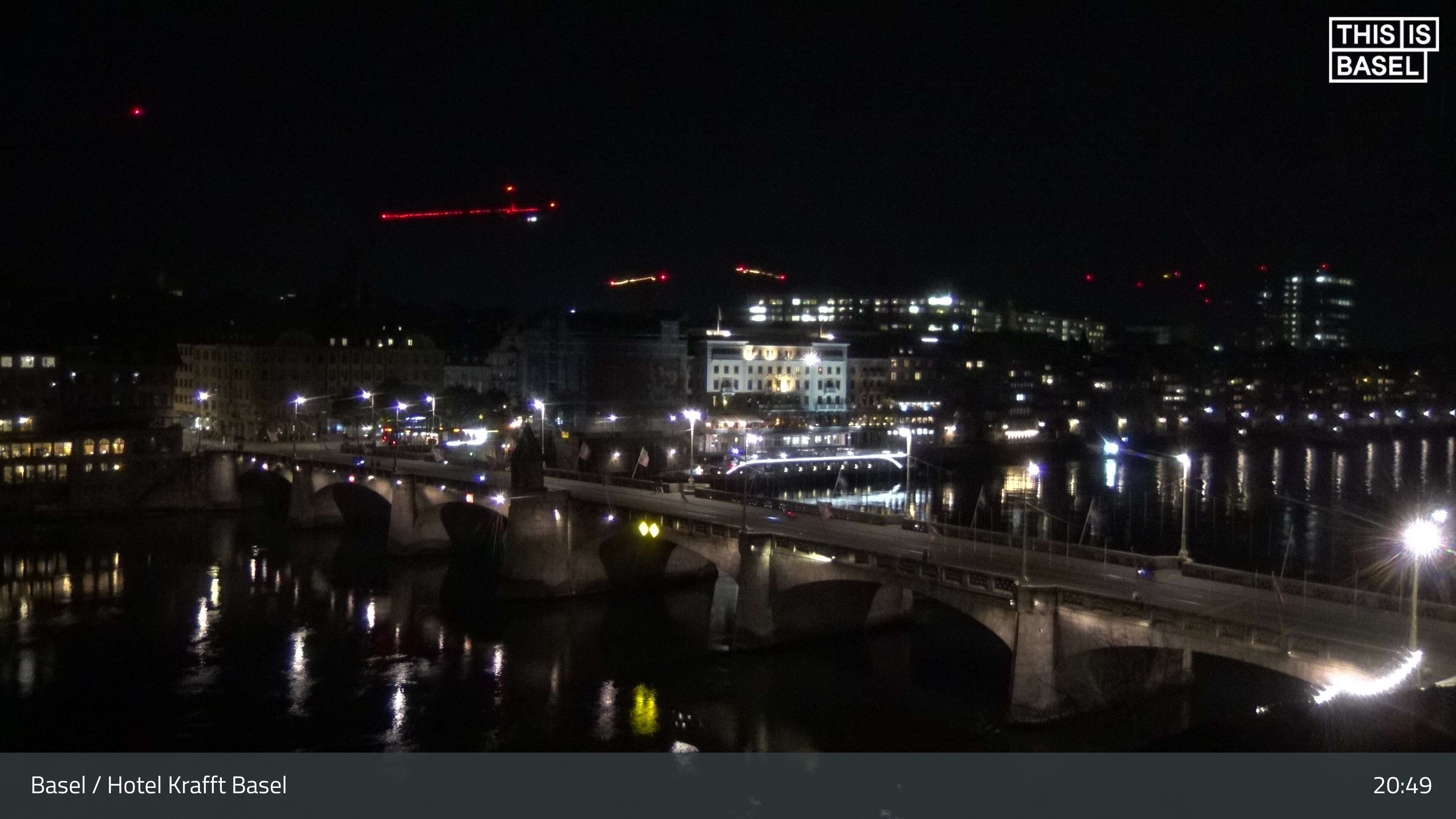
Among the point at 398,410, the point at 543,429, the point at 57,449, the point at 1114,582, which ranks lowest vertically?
the point at 1114,582

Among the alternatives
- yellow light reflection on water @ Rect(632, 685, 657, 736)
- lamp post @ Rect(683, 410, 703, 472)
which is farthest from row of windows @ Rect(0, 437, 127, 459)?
yellow light reflection on water @ Rect(632, 685, 657, 736)

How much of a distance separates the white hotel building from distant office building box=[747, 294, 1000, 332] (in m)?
48.0

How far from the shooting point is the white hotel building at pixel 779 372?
113 m

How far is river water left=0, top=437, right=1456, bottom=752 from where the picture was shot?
2602cm

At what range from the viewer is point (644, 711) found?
29016 millimetres

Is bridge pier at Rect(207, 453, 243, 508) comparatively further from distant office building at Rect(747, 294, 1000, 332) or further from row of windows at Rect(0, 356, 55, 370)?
distant office building at Rect(747, 294, 1000, 332)

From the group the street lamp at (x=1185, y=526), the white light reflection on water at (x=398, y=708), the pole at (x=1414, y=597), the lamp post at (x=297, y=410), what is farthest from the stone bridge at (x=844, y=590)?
the lamp post at (x=297, y=410)

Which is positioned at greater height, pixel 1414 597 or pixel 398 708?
pixel 1414 597

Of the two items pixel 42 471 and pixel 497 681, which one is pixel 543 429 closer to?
pixel 42 471

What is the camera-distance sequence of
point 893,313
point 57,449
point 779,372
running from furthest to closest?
point 893,313, point 779,372, point 57,449

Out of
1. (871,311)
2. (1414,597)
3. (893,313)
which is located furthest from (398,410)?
(893,313)

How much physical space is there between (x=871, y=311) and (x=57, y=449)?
405ft
